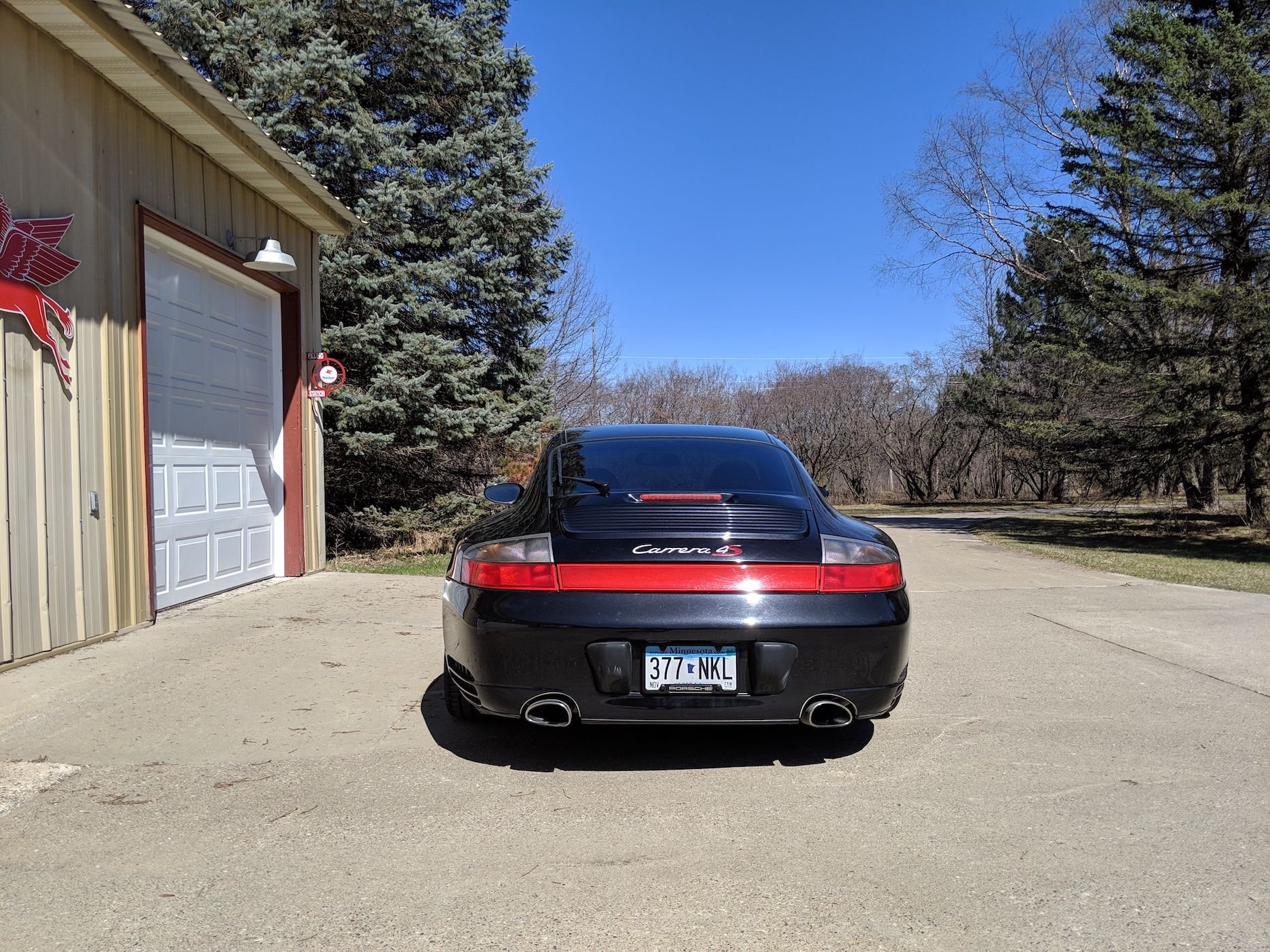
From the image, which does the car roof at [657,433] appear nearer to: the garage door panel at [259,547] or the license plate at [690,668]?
the license plate at [690,668]

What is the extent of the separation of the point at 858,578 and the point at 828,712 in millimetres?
539

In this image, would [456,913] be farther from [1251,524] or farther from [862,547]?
[1251,524]

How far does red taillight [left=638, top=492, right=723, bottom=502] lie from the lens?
3594 millimetres

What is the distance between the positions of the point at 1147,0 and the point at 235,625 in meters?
18.5

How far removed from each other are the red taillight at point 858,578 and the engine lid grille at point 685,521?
0.64 feet

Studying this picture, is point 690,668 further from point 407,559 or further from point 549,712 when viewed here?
point 407,559

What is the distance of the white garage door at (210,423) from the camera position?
22.0 ft

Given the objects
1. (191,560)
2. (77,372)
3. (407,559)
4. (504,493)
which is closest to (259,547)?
(191,560)

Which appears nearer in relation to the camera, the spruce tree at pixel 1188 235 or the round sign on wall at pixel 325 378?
the round sign on wall at pixel 325 378

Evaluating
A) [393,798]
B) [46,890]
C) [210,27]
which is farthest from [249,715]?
[210,27]

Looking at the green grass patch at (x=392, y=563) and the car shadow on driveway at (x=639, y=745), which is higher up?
the green grass patch at (x=392, y=563)

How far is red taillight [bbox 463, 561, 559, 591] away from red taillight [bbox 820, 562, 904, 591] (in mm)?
1055

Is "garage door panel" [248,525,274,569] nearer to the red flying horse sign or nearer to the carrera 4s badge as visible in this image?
the red flying horse sign

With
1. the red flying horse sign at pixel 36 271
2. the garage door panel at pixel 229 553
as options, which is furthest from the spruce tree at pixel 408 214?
the red flying horse sign at pixel 36 271
